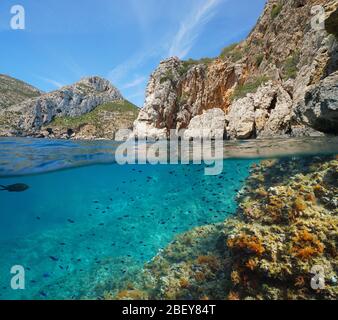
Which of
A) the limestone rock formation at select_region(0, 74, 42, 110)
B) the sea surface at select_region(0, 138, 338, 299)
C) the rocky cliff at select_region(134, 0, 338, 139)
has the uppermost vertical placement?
the limestone rock formation at select_region(0, 74, 42, 110)

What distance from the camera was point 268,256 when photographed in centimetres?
709

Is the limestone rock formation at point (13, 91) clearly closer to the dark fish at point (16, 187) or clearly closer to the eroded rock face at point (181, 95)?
the eroded rock face at point (181, 95)

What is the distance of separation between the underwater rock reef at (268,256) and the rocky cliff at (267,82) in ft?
13.1

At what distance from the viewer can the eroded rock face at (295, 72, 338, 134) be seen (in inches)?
391

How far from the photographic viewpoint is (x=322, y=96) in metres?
10.3

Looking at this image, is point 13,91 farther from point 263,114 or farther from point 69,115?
point 263,114

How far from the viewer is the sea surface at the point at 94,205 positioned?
12698 millimetres

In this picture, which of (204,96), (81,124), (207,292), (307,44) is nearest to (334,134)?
(207,292)

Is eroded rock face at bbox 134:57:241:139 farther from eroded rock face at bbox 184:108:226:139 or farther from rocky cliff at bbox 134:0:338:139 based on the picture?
eroded rock face at bbox 184:108:226:139

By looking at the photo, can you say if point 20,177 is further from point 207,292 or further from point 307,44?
point 307,44

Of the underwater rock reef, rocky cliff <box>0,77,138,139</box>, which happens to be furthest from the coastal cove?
rocky cliff <box>0,77,138,139</box>

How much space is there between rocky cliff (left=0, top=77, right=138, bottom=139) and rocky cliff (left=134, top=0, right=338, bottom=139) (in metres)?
43.4

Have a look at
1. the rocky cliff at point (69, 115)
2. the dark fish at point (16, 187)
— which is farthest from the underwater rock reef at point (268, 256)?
the rocky cliff at point (69, 115)
